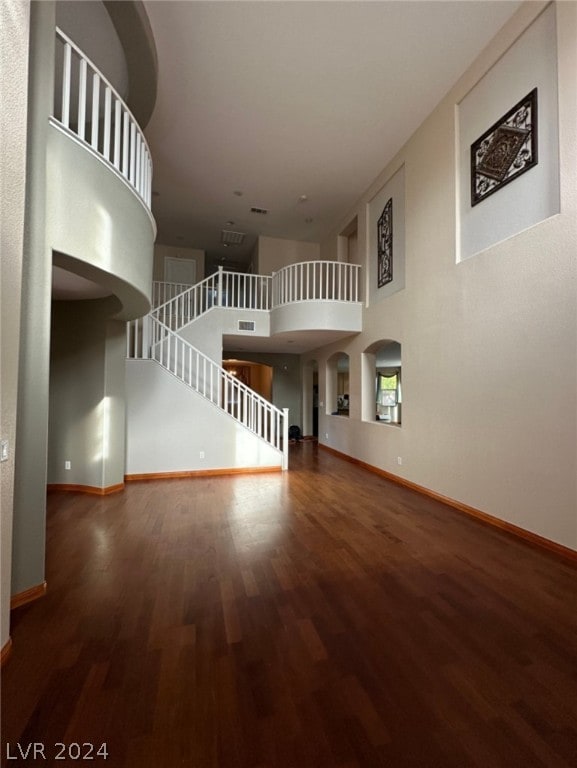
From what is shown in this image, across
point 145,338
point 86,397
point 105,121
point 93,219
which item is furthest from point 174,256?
point 93,219

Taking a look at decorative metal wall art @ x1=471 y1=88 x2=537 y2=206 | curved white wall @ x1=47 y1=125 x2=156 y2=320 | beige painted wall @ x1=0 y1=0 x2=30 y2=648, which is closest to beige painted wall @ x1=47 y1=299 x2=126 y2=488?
curved white wall @ x1=47 y1=125 x2=156 y2=320

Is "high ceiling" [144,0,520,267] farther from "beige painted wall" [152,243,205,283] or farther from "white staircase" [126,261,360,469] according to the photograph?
"beige painted wall" [152,243,205,283]

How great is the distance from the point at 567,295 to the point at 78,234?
407 centimetres

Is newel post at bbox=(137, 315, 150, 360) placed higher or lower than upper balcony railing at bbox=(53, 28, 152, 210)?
lower

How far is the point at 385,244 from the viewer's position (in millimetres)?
6051

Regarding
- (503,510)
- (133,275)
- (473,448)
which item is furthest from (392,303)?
(133,275)

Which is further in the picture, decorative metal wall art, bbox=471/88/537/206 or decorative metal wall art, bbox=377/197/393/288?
decorative metal wall art, bbox=377/197/393/288

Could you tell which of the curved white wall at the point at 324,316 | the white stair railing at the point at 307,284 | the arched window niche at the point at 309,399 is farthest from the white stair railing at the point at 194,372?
the arched window niche at the point at 309,399

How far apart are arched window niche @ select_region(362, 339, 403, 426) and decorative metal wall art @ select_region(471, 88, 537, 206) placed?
257 cm

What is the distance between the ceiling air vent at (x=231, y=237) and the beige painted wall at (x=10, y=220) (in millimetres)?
7339

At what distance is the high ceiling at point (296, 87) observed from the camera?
11.6ft

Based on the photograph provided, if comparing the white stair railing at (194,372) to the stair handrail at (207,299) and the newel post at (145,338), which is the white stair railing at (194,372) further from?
the stair handrail at (207,299)

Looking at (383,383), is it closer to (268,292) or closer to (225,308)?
(268,292)

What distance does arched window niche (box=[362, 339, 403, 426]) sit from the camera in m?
6.73
